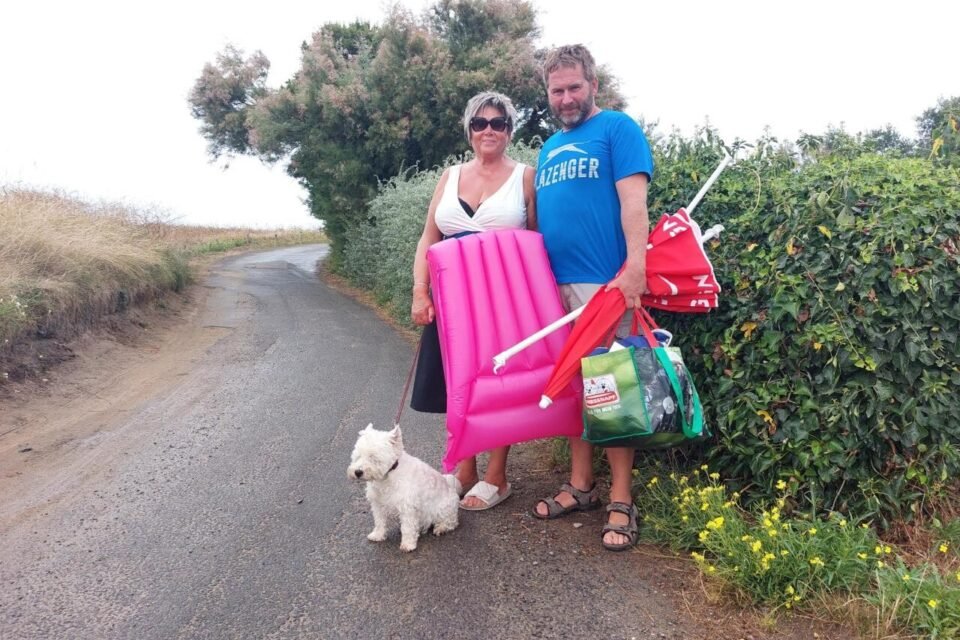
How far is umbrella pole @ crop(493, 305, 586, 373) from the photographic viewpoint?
3152 millimetres

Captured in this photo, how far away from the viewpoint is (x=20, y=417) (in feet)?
18.4

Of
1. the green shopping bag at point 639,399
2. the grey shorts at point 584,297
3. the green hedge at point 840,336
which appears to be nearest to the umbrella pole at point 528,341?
the grey shorts at point 584,297

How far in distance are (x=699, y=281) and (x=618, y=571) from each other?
1481 mm

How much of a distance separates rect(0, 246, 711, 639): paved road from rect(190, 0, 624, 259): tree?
10.4 metres

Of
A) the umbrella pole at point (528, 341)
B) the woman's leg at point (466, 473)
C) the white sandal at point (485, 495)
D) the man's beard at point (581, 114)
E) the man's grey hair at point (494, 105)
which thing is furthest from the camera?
the woman's leg at point (466, 473)

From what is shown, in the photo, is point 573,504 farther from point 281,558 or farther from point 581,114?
point 581,114

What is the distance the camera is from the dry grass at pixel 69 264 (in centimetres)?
Result: 716

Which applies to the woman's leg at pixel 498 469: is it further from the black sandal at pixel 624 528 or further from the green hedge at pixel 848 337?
the green hedge at pixel 848 337

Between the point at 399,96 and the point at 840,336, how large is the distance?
14.1 m

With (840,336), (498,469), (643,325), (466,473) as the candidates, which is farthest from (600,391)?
(466,473)

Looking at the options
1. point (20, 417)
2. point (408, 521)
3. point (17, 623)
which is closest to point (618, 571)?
point (408, 521)

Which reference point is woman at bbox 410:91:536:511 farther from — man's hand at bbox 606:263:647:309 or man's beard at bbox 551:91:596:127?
man's hand at bbox 606:263:647:309

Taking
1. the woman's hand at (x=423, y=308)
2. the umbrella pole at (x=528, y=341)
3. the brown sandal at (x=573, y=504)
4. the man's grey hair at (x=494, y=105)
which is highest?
the man's grey hair at (x=494, y=105)

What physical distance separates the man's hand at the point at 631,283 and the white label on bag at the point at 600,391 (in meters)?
0.42
